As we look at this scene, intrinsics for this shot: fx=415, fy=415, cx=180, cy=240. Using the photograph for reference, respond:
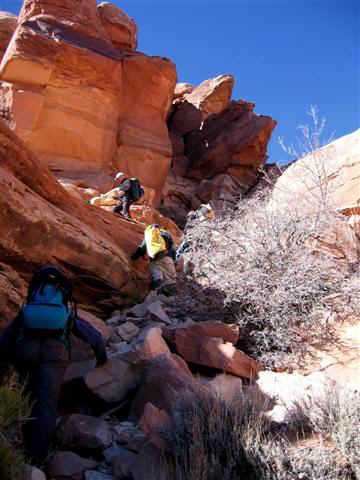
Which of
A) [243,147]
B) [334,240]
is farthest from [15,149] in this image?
[243,147]

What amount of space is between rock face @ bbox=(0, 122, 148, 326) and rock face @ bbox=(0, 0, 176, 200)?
30.1ft

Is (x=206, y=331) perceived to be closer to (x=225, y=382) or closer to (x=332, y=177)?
(x=225, y=382)

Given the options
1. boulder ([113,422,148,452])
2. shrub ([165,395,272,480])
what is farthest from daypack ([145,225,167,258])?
shrub ([165,395,272,480])

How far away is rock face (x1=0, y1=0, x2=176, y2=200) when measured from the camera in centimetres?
1572

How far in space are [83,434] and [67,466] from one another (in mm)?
312

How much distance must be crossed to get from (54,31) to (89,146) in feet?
15.7

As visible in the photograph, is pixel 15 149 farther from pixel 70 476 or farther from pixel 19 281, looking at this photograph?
pixel 70 476

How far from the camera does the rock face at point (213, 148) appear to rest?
23.1m

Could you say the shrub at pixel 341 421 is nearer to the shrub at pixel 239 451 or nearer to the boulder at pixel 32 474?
the shrub at pixel 239 451

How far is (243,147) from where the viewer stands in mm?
24266

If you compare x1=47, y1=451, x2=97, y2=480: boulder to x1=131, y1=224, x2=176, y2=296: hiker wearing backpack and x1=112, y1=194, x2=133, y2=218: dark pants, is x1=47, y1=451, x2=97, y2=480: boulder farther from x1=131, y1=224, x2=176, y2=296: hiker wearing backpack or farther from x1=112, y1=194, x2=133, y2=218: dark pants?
x1=112, y1=194, x2=133, y2=218: dark pants

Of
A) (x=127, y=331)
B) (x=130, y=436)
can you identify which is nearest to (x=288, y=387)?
(x=130, y=436)

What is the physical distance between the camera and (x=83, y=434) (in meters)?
3.02

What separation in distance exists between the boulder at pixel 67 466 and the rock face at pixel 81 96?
13095mm
